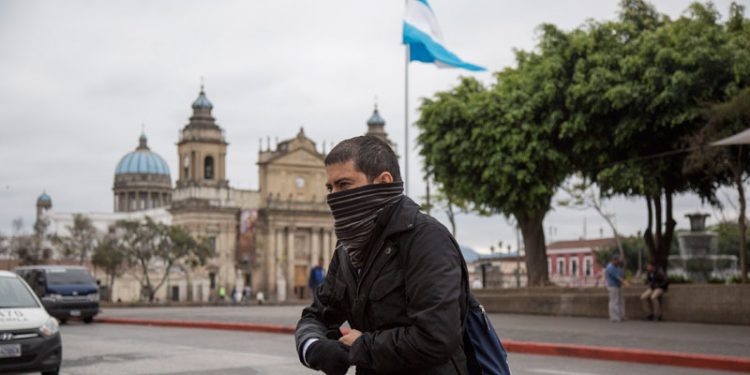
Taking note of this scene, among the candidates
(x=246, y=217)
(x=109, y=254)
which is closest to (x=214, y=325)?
(x=109, y=254)

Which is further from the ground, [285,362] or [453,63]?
[453,63]

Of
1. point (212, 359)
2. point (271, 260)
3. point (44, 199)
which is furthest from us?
point (44, 199)

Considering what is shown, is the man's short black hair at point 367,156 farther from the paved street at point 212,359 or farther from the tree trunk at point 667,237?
the tree trunk at point 667,237

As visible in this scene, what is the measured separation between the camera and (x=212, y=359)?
1357cm

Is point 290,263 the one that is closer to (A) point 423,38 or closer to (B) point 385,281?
(A) point 423,38

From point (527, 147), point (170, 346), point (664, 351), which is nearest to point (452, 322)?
point (664, 351)

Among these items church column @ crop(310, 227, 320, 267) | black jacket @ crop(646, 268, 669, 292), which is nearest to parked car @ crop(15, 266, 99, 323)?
black jacket @ crop(646, 268, 669, 292)

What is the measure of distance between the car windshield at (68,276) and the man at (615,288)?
49.1ft

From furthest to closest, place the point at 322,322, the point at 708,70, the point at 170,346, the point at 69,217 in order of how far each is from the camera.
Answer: the point at 69,217 → the point at 708,70 → the point at 170,346 → the point at 322,322

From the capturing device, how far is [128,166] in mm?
118250

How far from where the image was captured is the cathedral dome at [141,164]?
118 meters

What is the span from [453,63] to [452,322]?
22508 mm

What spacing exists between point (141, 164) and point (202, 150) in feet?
93.6

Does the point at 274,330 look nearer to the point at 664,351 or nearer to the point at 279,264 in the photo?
the point at 664,351
